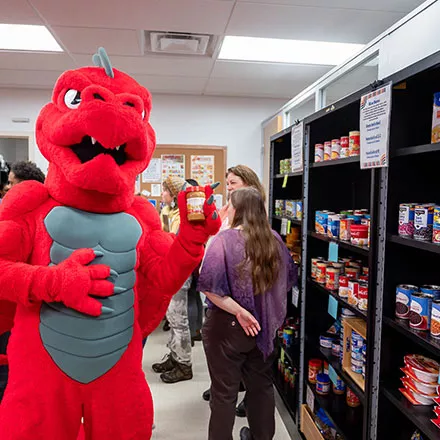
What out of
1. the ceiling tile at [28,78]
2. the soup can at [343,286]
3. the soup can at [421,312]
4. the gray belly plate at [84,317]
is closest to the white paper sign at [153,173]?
the ceiling tile at [28,78]

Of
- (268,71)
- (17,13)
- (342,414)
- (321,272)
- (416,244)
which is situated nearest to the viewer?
(416,244)

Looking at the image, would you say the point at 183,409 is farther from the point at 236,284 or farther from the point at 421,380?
the point at 421,380

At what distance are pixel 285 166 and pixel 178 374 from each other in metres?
1.69

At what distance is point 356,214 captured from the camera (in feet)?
5.77

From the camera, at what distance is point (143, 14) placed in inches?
104

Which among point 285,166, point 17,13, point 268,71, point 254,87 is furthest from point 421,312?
point 254,87

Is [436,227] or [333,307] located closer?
[436,227]

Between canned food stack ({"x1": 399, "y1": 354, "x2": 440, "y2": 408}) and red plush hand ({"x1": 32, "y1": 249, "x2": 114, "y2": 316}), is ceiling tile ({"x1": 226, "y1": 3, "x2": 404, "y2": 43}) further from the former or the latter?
canned food stack ({"x1": 399, "y1": 354, "x2": 440, "y2": 408})

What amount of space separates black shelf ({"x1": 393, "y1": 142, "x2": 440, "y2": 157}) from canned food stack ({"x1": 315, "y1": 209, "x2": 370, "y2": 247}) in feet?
1.27

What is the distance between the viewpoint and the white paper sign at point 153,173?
5000mm

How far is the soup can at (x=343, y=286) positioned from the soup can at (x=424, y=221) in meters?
0.59

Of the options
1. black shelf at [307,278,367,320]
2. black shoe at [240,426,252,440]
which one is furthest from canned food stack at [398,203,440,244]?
black shoe at [240,426,252,440]

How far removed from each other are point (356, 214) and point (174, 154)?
3.54 metres

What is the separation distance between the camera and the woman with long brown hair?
184 centimetres
